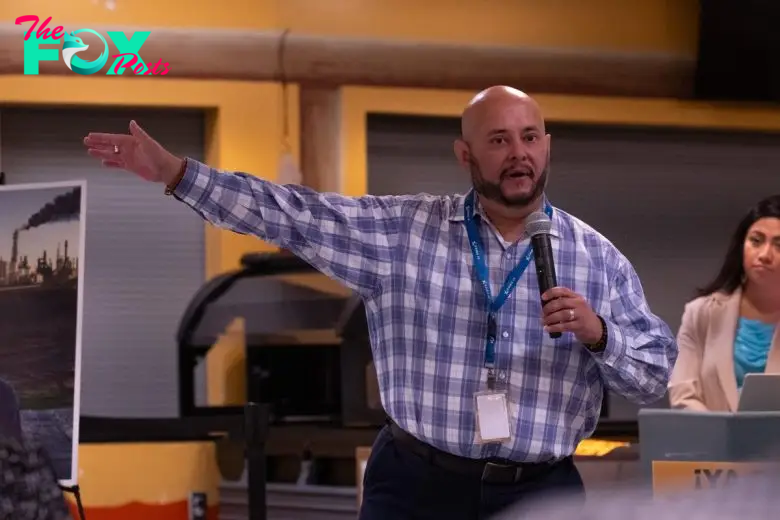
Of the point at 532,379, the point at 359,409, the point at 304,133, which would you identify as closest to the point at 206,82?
the point at 304,133

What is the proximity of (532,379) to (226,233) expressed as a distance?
9.26ft

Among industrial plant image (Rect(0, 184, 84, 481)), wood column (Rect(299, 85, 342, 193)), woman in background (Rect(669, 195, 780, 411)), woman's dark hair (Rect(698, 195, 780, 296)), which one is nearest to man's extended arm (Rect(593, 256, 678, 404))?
woman in background (Rect(669, 195, 780, 411))

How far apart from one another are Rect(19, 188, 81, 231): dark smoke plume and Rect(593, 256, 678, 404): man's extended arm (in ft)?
5.21

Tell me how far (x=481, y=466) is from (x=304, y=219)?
0.60m

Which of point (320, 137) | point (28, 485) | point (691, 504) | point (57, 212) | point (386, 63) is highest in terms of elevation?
point (386, 63)

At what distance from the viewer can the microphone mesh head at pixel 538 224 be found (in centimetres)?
201

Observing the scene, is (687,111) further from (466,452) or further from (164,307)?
(466,452)

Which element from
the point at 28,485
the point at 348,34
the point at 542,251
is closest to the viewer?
the point at 542,251

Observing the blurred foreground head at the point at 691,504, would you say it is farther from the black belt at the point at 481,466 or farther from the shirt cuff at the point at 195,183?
the shirt cuff at the point at 195,183

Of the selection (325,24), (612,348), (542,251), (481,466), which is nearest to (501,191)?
(542,251)

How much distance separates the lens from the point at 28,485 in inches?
111

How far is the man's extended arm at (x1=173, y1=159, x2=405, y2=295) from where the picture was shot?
6.81 ft

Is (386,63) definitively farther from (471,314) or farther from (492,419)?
(492,419)

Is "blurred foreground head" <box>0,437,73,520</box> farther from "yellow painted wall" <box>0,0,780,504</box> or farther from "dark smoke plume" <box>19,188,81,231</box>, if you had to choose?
"yellow painted wall" <box>0,0,780,504</box>
